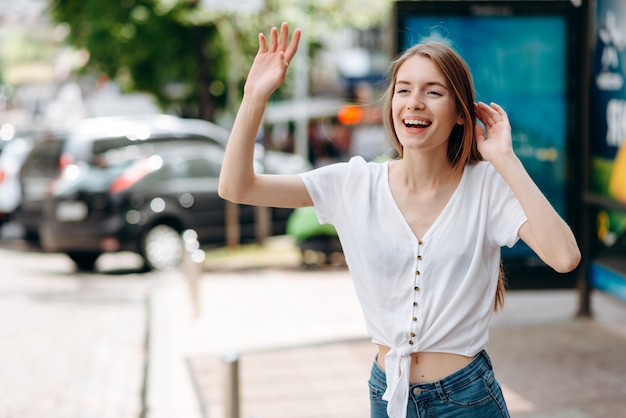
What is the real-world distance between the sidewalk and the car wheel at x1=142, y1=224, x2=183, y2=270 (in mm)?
2814

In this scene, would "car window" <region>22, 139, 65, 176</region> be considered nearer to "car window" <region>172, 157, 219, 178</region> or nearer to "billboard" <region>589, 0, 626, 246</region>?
"car window" <region>172, 157, 219, 178</region>

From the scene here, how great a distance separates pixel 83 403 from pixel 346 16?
13.9m

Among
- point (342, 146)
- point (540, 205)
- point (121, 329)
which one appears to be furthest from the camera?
point (342, 146)

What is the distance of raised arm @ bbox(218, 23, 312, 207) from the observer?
286 centimetres

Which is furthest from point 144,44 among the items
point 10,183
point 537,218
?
point 537,218

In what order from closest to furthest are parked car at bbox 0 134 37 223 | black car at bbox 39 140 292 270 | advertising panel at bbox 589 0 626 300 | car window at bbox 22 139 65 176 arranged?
advertising panel at bbox 589 0 626 300
black car at bbox 39 140 292 270
car window at bbox 22 139 65 176
parked car at bbox 0 134 37 223

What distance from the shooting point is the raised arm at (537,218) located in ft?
8.74

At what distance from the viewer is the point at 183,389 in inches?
275

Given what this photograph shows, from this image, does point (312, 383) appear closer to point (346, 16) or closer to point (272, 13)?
point (272, 13)

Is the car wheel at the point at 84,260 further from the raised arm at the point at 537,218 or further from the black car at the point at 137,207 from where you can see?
the raised arm at the point at 537,218

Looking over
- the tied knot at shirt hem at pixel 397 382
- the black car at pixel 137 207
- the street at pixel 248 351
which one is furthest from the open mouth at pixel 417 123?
the black car at pixel 137 207

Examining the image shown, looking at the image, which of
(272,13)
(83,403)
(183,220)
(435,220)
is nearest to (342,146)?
(272,13)

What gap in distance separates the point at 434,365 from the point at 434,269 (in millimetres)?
268

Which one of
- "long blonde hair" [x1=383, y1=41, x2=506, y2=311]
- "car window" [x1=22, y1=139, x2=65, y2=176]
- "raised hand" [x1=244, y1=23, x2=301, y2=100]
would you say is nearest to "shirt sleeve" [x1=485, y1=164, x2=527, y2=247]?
"long blonde hair" [x1=383, y1=41, x2=506, y2=311]
